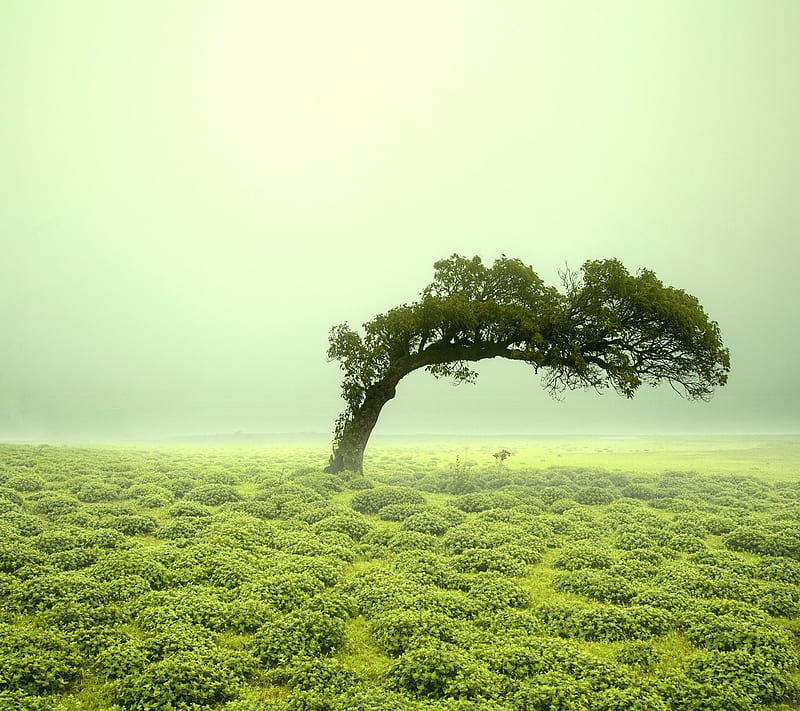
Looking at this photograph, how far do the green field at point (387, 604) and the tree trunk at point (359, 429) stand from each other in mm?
7103

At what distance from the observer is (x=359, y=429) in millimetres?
32781

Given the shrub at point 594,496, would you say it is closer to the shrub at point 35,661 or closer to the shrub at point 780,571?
the shrub at point 780,571

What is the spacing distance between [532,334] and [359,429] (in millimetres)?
12758

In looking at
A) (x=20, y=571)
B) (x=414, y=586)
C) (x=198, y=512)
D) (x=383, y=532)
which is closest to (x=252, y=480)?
(x=198, y=512)

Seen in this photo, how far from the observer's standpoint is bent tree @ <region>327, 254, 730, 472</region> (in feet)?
96.7

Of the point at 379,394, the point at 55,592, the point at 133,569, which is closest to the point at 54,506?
the point at 133,569

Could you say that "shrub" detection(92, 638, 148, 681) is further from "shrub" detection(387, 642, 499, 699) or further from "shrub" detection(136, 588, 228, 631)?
"shrub" detection(387, 642, 499, 699)

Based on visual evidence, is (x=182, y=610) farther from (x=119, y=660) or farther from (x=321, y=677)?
(x=321, y=677)

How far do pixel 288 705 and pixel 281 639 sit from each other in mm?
2465

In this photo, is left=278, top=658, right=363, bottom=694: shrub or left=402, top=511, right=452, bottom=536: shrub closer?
left=278, top=658, right=363, bottom=694: shrub

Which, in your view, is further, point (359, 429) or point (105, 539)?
point (359, 429)

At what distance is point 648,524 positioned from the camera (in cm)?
2225

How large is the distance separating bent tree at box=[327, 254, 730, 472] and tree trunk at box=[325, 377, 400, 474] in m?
0.07

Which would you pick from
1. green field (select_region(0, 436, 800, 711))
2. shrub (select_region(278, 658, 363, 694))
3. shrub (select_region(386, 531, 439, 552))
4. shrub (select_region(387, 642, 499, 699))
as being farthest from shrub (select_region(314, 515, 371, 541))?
shrub (select_region(387, 642, 499, 699))
